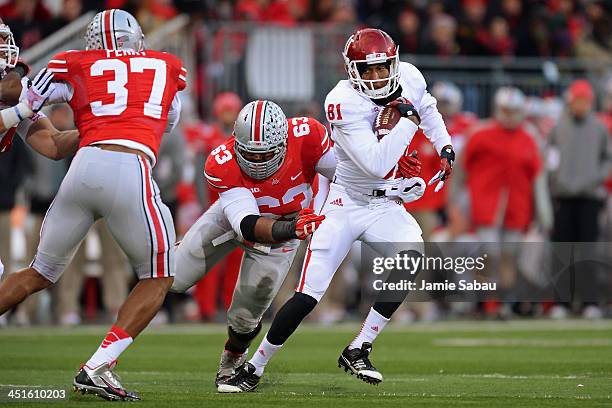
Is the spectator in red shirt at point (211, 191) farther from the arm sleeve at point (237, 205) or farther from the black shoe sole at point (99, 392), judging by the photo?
the black shoe sole at point (99, 392)

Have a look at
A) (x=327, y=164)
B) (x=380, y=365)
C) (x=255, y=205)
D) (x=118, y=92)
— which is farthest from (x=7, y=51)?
(x=380, y=365)

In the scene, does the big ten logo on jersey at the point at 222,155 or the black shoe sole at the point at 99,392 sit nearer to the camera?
the black shoe sole at the point at 99,392

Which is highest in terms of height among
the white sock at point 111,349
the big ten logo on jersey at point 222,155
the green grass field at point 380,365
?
the big ten logo on jersey at point 222,155

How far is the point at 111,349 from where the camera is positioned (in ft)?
22.4

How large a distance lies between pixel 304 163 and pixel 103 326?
17.3 feet

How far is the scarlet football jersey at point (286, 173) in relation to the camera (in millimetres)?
7723

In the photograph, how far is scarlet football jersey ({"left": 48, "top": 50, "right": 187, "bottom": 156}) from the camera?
705cm

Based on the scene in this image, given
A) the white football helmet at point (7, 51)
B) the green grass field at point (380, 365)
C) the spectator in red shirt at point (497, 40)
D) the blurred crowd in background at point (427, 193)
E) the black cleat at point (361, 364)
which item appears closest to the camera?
the green grass field at point (380, 365)

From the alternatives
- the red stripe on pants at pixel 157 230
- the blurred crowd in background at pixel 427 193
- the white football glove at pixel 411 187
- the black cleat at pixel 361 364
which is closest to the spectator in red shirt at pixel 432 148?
the blurred crowd in background at pixel 427 193

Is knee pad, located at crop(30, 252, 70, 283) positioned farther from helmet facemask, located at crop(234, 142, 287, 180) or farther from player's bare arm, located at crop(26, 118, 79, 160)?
helmet facemask, located at crop(234, 142, 287, 180)

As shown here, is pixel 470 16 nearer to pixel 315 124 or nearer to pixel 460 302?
pixel 460 302

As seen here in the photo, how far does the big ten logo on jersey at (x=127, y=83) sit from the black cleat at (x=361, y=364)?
1753mm

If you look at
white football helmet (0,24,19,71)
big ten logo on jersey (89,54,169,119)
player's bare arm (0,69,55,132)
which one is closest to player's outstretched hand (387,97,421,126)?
big ten logo on jersey (89,54,169,119)

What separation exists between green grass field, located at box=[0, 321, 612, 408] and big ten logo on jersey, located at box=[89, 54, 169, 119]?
5.15 feet
